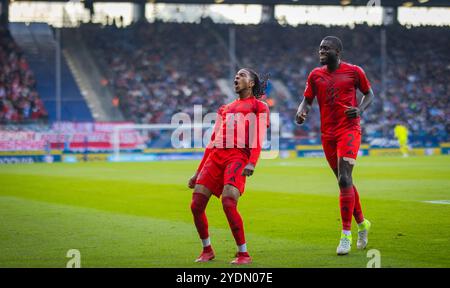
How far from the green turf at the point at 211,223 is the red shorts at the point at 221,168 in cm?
91

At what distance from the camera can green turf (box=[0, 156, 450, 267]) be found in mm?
10164

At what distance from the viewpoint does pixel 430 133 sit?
57438mm

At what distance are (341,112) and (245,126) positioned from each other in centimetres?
165

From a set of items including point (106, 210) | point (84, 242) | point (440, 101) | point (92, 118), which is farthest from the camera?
point (440, 101)

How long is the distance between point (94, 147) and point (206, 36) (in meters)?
17.9

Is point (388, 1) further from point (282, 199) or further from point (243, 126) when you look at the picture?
point (243, 126)

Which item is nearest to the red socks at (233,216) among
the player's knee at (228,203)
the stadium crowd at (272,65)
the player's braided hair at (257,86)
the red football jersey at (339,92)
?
the player's knee at (228,203)

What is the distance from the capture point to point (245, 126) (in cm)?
998

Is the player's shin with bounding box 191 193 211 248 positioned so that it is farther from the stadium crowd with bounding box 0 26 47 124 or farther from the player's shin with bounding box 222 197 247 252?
the stadium crowd with bounding box 0 26 47 124

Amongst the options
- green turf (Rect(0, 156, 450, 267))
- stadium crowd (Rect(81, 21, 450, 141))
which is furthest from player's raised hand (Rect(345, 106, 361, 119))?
stadium crowd (Rect(81, 21, 450, 141))

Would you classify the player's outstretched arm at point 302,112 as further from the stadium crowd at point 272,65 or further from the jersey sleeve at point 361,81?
the stadium crowd at point 272,65

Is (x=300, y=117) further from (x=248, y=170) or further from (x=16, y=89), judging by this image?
(x=16, y=89)

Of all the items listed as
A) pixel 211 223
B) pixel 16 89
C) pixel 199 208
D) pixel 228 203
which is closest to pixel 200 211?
pixel 199 208
